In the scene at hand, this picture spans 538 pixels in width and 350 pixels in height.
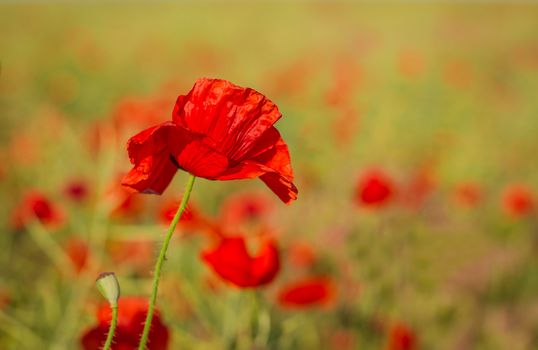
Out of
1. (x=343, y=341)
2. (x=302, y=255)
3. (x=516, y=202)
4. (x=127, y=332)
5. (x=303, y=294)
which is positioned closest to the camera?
(x=127, y=332)

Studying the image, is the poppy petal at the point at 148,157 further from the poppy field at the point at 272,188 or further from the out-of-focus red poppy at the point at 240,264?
the out-of-focus red poppy at the point at 240,264

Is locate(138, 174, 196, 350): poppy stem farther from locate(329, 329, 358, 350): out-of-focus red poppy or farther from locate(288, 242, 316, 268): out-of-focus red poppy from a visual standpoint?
locate(288, 242, 316, 268): out-of-focus red poppy

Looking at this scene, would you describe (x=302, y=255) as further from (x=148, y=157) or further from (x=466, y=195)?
(x=148, y=157)

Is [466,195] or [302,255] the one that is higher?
[466,195]

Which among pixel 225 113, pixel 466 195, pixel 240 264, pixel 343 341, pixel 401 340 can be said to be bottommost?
pixel 343 341

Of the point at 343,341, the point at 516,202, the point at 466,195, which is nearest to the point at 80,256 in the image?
the point at 343,341

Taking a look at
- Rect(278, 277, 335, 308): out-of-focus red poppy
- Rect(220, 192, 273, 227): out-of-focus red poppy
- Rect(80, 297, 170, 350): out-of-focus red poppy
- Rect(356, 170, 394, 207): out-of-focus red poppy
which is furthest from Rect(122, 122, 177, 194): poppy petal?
Rect(220, 192, 273, 227): out-of-focus red poppy

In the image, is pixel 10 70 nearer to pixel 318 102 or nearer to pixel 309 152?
pixel 318 102

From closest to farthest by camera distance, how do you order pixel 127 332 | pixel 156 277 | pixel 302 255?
pixel 156 277 < pixel 127 332 < pixel 302 255

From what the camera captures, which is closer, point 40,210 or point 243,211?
point 40,210
